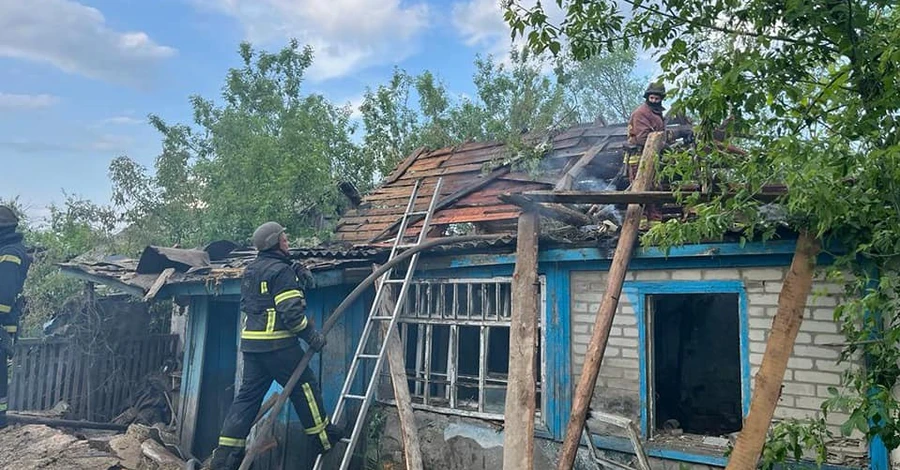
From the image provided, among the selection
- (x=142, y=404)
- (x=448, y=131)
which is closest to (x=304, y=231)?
(x=142, y=404)

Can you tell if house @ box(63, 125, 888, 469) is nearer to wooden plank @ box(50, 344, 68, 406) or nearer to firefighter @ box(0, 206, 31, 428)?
firefighter @ box(0, 206, 31, 428)

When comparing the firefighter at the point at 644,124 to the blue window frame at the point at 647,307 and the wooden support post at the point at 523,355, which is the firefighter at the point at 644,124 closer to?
the blue window frame at the point at 647,307

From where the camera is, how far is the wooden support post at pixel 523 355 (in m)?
4.60

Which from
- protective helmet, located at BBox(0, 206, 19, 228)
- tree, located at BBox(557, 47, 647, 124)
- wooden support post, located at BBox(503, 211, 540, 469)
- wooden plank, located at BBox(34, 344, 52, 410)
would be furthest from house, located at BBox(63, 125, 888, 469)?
tree, located at BBox(557, 47, 647, 124)

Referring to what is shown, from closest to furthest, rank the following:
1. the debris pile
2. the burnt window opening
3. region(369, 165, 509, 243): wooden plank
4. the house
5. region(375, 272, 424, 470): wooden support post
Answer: the house, region(375, 272, 424, 470): wooden support post, the debris pile, region(369, 165, 509, 243): wooden plank, the burnt window opening

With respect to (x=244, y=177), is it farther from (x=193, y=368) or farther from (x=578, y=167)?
(x=578, y=167)

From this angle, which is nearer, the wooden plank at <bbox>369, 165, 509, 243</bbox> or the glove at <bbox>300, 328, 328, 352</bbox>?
the glove at <bbox>300, 328, 328, 352</bbox>

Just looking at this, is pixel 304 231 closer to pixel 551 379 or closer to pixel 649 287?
pixel 551 379

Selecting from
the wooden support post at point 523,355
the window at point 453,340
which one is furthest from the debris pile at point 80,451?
the wooden support post at point 523,355

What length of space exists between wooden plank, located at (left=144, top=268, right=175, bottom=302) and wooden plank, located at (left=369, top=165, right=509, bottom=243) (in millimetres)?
2376

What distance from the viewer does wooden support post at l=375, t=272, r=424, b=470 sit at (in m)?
5.93

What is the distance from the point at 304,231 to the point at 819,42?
341 inches

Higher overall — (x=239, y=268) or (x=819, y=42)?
(x=819, y=42)

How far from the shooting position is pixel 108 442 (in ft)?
22.3
